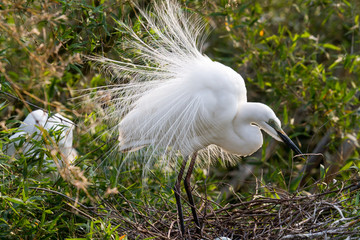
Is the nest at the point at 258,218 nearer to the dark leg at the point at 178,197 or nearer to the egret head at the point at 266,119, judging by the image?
the dark leg at the point at 178,197

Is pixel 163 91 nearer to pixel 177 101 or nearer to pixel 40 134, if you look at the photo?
pixel 177 101

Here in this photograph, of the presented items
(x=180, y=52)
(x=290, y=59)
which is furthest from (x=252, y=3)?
(x=180, y=52)

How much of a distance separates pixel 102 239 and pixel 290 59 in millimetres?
2259

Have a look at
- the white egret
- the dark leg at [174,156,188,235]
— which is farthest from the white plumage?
the white egret

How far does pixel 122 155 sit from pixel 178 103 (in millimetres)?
533

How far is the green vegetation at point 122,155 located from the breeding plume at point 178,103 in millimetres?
132

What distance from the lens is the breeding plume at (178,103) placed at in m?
2.71

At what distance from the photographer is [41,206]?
2.58 metres

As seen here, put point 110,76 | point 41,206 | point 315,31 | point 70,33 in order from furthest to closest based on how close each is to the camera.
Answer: point 315,31 → point 110,76 → point 70,33 → point 41,206

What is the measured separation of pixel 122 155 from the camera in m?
3.05

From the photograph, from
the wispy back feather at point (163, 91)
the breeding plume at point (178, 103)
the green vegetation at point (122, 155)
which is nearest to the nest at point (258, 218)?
the green vegetation at point (122, 155)

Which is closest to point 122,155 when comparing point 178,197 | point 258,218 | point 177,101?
point 178,197

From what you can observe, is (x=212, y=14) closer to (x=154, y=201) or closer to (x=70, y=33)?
(x=70, y=33)

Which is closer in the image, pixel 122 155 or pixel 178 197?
pixel 178 197
